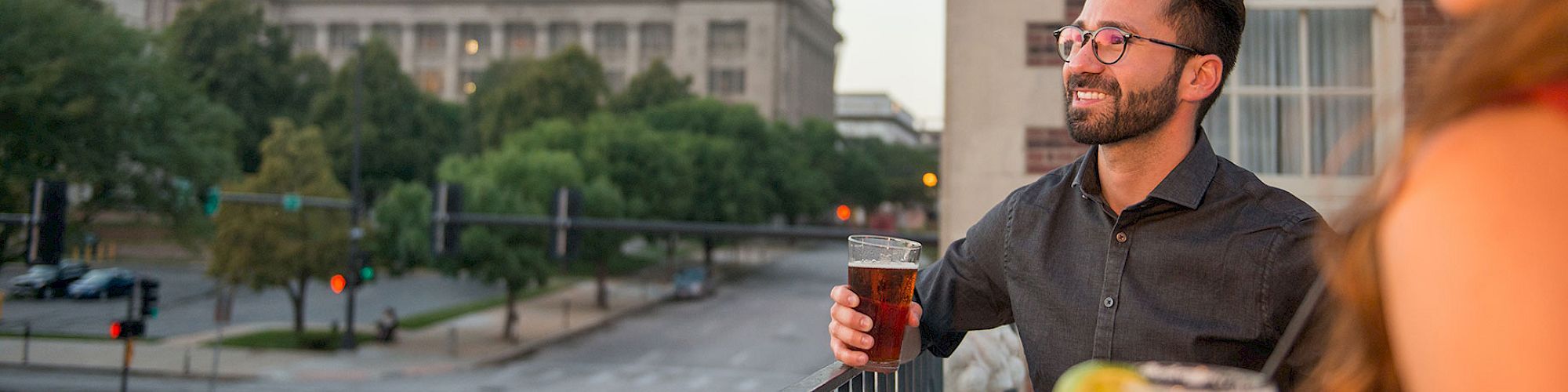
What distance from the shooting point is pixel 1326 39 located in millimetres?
7703

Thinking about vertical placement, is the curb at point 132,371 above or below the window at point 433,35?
below

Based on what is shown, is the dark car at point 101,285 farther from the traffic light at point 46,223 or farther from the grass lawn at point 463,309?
the traffic light at point 46,223

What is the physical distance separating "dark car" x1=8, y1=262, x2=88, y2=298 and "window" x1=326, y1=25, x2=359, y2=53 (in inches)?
2053

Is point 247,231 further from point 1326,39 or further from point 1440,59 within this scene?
point 1440,59

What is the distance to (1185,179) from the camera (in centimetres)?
218

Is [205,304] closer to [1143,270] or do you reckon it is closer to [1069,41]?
[1069,41]

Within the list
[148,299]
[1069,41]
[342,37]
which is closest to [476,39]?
[342,37]

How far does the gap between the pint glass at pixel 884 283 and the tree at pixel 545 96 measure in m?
58.9

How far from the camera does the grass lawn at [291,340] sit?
34625mm

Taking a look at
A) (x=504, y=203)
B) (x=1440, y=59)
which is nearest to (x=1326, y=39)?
(x=1440, y=59)

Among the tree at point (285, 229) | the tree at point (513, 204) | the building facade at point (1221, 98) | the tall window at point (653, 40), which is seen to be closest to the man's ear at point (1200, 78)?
the building facade at point (1221, 98)

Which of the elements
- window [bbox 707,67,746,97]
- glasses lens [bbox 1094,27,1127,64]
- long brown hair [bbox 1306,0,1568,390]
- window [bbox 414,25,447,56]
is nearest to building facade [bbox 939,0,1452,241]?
glasses lens [bbox 1094,27,1127,64]

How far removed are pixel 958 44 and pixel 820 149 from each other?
5718 centimetres

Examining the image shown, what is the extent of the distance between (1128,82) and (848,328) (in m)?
0.73
